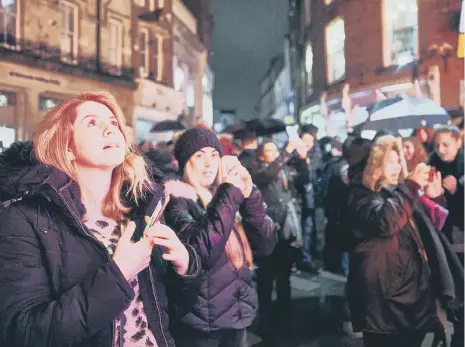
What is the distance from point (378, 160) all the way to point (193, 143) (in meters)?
1.19

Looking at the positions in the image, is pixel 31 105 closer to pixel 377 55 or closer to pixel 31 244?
pixel 31 244

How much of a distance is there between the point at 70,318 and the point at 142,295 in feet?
1.08

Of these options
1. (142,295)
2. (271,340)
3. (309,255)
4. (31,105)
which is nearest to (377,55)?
(309,255)

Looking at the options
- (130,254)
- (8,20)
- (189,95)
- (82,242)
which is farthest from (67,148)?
(189,95)

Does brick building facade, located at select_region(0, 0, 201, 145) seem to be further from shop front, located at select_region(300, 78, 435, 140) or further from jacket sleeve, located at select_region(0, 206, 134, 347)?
shop front, located at select_region(300, 78, 435, 140)

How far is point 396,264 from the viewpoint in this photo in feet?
8.08

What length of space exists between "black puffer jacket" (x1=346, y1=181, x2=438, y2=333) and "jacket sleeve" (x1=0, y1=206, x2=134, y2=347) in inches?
68.6

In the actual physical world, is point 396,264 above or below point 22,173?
below

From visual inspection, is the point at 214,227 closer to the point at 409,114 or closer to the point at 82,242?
the point at 82,242

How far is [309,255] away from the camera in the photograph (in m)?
5.79

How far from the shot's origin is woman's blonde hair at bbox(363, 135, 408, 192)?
2.59 m

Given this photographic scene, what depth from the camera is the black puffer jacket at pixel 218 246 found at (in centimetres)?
185

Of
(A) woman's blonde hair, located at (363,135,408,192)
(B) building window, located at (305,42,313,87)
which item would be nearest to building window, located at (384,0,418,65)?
(B) building window, located at (305,42,313,87)

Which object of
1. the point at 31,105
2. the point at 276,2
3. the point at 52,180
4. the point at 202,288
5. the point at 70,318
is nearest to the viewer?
the point at 70,318
